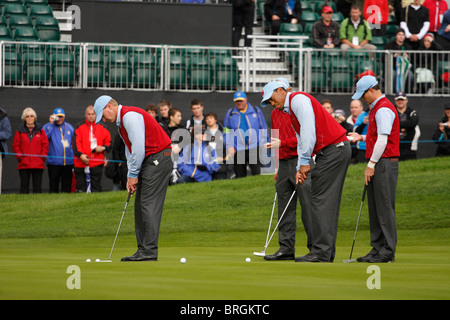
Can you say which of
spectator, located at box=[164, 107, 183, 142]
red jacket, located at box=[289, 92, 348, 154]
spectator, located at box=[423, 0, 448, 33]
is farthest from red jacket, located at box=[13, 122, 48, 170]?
spectator, located at box=[423, 0, 448, 33]

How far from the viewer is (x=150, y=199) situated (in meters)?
9.76

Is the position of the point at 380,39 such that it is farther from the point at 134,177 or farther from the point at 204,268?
the point at 204,268

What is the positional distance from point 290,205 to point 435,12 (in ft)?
46.6

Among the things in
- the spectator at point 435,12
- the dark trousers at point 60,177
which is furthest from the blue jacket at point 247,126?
the spectator at point 435,12

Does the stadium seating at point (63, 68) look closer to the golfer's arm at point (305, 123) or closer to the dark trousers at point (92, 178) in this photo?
the dark trousers at point (92, 178)

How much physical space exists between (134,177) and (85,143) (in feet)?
28.1

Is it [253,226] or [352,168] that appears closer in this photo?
[253,226]

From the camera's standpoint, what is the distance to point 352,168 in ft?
59.5

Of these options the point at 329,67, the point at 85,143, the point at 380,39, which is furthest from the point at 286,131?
the point at 380,39

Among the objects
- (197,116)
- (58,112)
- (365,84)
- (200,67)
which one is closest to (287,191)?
(365,84)

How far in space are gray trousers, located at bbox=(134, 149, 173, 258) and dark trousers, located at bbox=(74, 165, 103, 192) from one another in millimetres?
8377

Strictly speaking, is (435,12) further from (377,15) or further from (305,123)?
(305,123)

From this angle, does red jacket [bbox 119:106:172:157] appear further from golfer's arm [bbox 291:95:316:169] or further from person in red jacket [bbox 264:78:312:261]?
golfer's arm [bbox 291:95:316:169]

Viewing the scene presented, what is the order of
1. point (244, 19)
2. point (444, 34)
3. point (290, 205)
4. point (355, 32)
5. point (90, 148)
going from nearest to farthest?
point (290, 205) < point (90, 148) < point (355, 32) < point (444, 34) < point (244, 19)
